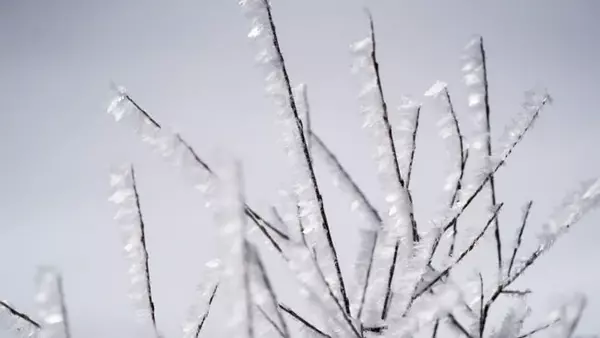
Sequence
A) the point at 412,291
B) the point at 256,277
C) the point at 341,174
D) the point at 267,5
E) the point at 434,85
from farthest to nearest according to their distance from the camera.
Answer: the point at 434,85
the point at 341,174
the point at 267,5
the point at 412,291
the point at 256,277

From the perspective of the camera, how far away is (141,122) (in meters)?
1.15

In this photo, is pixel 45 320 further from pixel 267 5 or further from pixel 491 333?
pixel 491 333

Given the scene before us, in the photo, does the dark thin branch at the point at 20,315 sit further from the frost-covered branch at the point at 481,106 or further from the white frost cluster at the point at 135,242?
the frost-covered branch at the point at 481,106

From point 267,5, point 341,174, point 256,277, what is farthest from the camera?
point 341,174

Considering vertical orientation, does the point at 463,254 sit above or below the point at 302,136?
below

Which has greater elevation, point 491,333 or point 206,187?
point 206,187

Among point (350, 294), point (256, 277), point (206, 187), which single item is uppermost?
point (206, 187)

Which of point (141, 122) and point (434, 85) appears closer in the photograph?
point (141, 122)

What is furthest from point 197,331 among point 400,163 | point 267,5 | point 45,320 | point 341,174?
point 267,5

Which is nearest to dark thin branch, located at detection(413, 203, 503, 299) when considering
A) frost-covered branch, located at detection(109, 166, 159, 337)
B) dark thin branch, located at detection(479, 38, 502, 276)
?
dark thin branch, located at detection(479, 38, 502, 276)

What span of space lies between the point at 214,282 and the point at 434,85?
2.42 ft

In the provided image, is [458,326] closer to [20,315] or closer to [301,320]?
[301,320]

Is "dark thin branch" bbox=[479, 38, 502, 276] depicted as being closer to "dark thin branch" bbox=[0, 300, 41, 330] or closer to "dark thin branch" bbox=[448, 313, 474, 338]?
"dark thin branch" bbox=[448, 313, 474, 338]

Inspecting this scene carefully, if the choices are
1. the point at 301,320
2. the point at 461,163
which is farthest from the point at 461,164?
the point at 301,320
